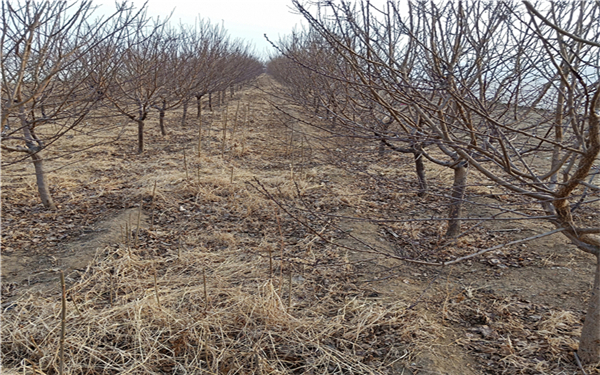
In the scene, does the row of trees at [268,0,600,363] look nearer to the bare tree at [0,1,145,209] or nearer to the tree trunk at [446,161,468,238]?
the tree trunk at [446,161,468,238]

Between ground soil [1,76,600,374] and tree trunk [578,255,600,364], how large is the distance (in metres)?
0.10

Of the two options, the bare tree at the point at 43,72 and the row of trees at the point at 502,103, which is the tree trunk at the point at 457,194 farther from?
the bare tree at the point at 43,72

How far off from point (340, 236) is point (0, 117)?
3122 mm

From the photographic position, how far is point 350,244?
4301 mm

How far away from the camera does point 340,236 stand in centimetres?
448

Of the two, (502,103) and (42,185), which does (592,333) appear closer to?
(502,103)

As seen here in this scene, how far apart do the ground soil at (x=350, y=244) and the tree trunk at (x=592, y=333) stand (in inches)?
4.0

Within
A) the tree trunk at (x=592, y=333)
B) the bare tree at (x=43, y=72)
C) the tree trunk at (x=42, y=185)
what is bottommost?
the tree trunk at (x=42, y=185)

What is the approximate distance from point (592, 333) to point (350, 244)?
7.52 ft

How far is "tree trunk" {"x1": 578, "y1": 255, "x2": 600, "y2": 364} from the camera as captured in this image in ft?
7.25

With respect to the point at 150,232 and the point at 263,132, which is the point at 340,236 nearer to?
the point at 150,232

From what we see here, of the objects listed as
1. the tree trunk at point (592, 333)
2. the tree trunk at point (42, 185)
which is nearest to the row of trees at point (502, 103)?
the tree trunk at point (592, 333)

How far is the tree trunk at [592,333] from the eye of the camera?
2.21m

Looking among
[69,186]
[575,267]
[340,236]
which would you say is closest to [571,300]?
[575,267]
